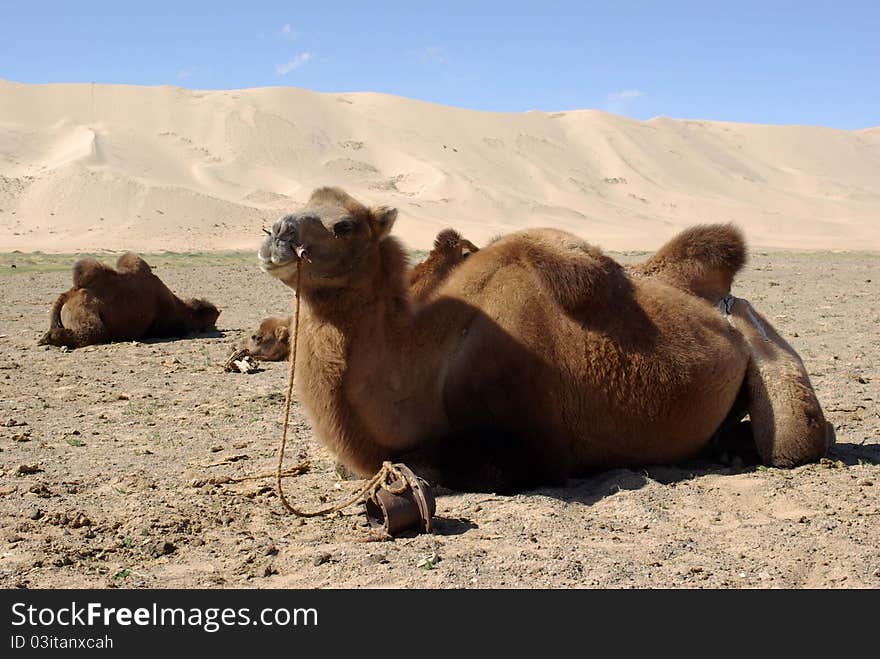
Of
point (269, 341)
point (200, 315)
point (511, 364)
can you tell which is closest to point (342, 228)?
point (511, 364)

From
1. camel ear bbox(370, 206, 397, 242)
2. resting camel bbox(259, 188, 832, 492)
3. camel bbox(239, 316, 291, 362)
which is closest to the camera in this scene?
resting camel bbox(259, 188, 832, 492)

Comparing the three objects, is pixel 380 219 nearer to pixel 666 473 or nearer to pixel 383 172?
pixel 666 473

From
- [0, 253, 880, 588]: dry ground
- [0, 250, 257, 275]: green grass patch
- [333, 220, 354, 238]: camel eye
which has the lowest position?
[0, 253, 880, 588]: dry ground

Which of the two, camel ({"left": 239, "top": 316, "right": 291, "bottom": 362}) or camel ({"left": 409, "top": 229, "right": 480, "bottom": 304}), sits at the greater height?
camel ({"left": 409, "top": 229, "right": 480, "bottom": 304})

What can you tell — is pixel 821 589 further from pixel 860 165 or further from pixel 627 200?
pixel 860 165

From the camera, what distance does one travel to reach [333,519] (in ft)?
16.8

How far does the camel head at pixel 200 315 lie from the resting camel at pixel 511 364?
7718 mm

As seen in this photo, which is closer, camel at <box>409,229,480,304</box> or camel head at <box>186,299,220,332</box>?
camel at <box>409,229,480,304</box>

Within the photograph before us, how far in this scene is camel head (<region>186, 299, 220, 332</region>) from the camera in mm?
13016

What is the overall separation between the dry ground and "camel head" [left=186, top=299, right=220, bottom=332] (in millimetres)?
4197

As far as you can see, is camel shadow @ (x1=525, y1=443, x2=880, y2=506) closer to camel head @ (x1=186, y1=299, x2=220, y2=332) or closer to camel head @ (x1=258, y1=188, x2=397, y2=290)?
camel head @ (x1=258, y1=188, x2=397, y2=290)

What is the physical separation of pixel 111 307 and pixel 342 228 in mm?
7357

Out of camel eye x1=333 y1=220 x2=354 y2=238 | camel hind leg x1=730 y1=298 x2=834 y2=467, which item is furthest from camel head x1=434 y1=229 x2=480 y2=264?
camel hind leg x1=730 y1=298 x2=834 y2=467

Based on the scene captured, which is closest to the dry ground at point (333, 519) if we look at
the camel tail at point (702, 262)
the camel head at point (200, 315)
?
the camel tail at point (702, 262)
